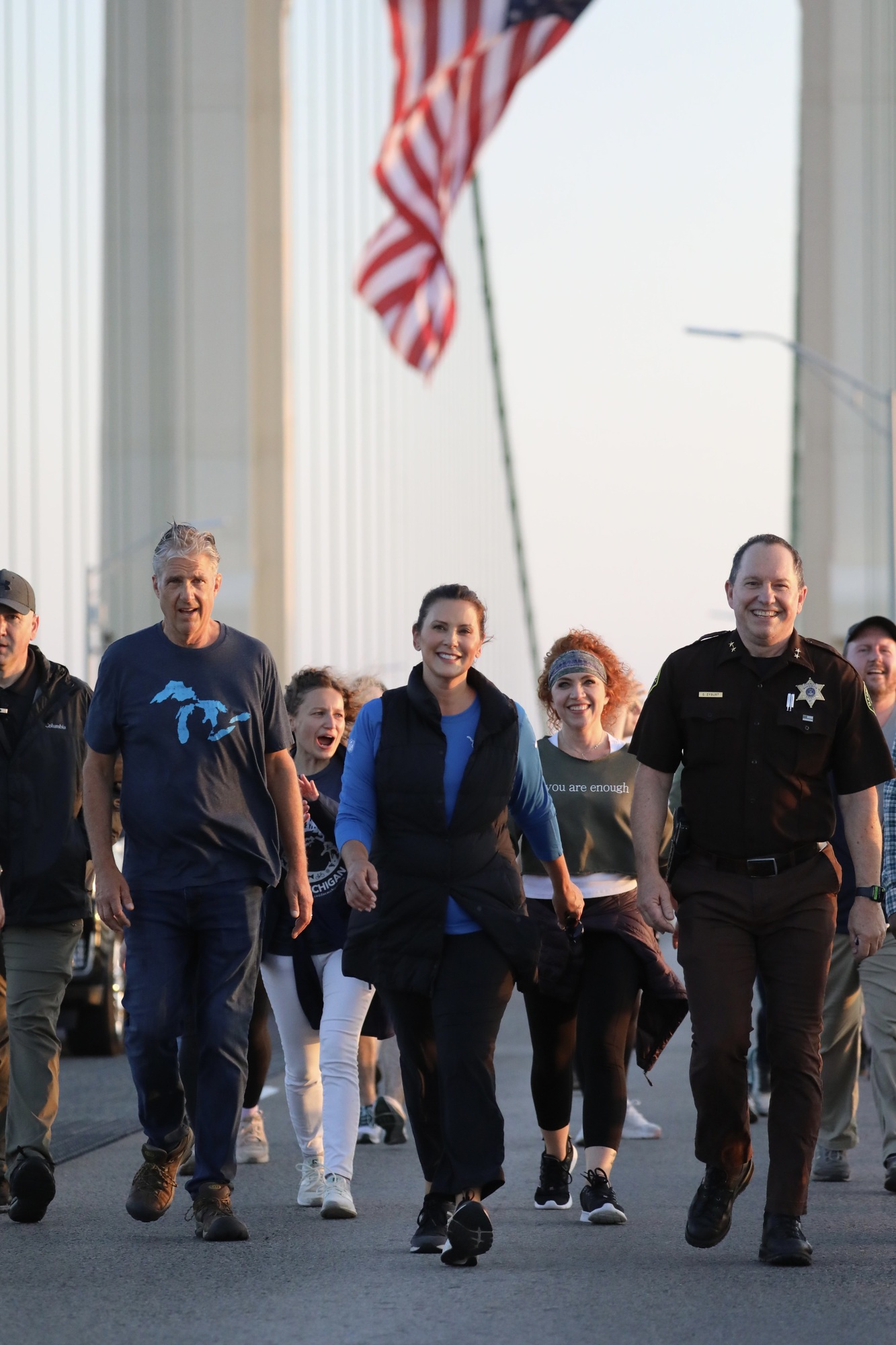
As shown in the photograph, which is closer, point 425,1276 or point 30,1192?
point 425,1276

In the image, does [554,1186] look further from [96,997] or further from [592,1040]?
[96,997]

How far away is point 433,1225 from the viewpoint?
564 cm

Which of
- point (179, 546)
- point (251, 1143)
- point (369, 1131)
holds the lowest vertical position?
point (369, 1131)

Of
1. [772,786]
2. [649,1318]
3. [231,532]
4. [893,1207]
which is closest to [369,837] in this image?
[772,786]

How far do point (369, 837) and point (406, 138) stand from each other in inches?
824

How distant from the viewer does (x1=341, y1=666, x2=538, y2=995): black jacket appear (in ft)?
18.5

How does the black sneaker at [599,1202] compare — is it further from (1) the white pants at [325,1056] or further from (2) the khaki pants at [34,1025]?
(2) the khaki pants at [34,1025]

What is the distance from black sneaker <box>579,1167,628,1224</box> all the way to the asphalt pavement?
5 centimetres

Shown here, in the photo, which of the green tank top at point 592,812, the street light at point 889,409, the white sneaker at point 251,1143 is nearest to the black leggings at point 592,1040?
the green tank top at point 592,812

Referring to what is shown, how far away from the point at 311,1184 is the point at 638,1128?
6.91ft

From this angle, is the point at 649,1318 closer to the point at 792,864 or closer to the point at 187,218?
the point at 792,864

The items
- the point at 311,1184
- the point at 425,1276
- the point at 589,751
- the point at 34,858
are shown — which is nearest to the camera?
the point at 425,1276

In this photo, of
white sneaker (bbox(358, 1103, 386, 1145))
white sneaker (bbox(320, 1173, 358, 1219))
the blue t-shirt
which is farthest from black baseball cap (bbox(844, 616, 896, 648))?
white sneaker (bbox(358, 1103, 386, 1145))

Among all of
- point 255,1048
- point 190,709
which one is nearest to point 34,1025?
point 190,709
